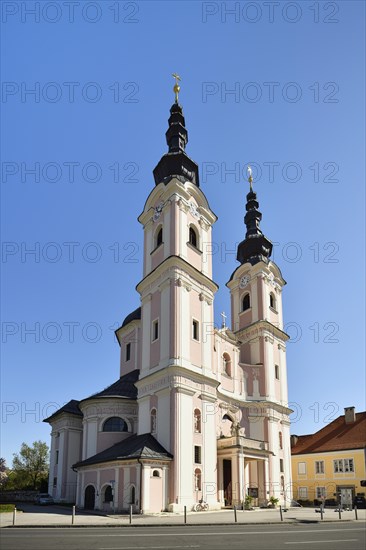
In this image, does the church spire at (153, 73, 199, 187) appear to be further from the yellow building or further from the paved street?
the yellow building

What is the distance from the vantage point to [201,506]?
27844 millimetres

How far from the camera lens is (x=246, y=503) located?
102ft

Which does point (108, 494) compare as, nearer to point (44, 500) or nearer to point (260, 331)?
point (44, 500)

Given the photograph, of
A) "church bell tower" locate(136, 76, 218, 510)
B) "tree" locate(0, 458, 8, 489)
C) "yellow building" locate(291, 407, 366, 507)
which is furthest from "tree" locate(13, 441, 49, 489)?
"church bell tower" locate(136, 76, 218, 510)

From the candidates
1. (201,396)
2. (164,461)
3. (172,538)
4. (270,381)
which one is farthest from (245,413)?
(172,538)

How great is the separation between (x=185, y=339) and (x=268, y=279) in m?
16.7

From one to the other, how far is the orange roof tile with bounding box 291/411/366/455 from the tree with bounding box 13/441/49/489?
3710 cm

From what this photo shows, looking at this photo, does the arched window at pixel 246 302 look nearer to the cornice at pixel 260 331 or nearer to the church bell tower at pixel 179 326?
Result: the cornice at pixel 260 331

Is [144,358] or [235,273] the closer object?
[144,358]

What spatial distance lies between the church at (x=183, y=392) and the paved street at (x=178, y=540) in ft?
35.2

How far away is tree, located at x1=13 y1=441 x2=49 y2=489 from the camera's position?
68125 millimetres

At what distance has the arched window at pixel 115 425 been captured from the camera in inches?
1366

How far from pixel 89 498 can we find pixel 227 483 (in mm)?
9149

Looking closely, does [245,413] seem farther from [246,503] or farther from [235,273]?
[235,273]
